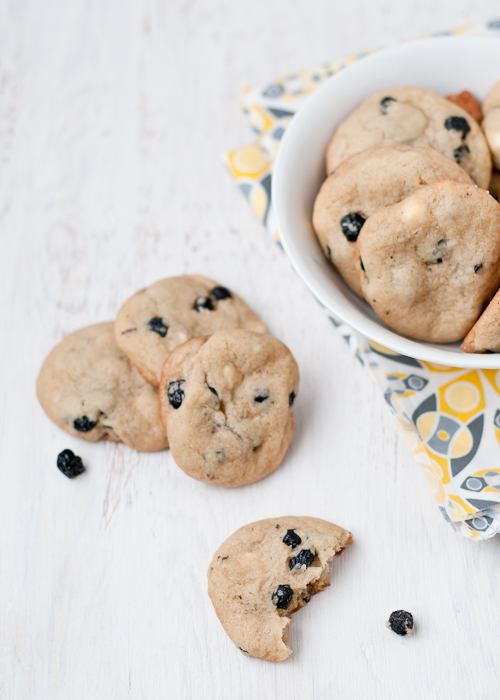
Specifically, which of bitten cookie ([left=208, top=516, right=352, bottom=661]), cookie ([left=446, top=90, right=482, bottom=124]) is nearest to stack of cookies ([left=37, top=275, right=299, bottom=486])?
bitten cookie ([left=208, top=516, right=352, bottom=661])

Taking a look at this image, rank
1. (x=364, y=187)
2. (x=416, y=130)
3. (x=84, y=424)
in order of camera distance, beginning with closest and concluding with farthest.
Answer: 1. (x=364, y=187)
2. (x=416, y=130)
3. (x=84, y=424)

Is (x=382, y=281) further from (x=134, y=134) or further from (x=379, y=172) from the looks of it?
(x=134, y=134)

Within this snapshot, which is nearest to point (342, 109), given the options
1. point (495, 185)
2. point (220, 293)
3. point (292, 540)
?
point (495, 185)

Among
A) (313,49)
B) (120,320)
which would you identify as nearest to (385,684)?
(120,320)

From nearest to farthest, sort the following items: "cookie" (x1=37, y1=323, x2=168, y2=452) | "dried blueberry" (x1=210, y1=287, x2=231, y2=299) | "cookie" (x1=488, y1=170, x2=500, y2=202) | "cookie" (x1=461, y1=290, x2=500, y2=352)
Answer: "cookie" (x1=461, y1=290, x2=500, y2=352) → "cookie" (x1=488, y1=170, x2=500, y2=202) → "cookie" (x1=37, y1=323, x2=168, y2=452) → "dried blueberry" (x1=210, y1=287, x2=231, y2=299)

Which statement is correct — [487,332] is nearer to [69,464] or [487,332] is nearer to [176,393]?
[176,393]

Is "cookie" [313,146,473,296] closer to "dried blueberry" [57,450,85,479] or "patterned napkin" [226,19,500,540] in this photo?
"patterned napkin" [226,19,500,540]
